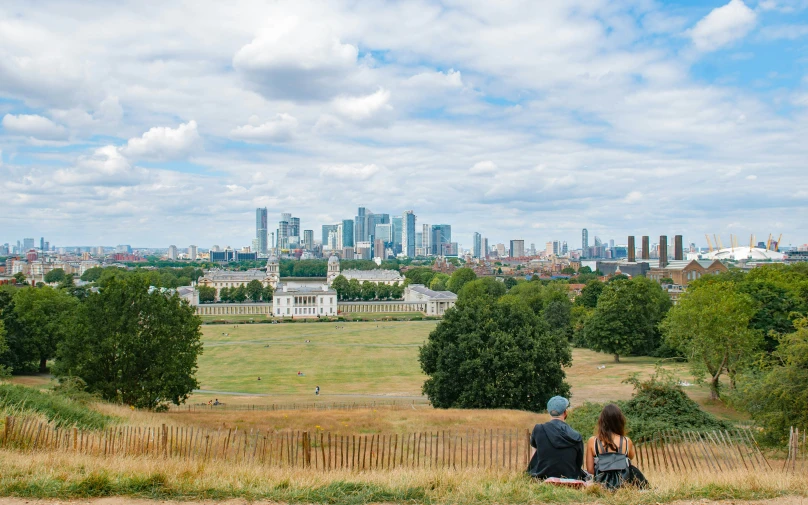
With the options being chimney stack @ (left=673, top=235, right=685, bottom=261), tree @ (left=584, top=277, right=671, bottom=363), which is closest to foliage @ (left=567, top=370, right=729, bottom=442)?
tree @ (left=584, top=277, right=671, bottom=363)

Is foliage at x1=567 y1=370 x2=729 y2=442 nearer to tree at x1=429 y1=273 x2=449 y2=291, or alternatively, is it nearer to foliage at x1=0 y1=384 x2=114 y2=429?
foliage at x1=0 y1=384 x2=114 y2=429

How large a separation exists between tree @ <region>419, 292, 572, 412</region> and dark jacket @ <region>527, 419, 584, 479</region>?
22213mm

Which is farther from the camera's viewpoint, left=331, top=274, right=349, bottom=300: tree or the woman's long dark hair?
left=331, top=274, right=349, bottom=300: tree

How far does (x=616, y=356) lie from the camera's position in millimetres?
56344

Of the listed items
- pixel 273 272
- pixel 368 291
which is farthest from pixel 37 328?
pixel 273 272

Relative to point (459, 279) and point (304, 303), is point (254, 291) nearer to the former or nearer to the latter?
point (304, 303)

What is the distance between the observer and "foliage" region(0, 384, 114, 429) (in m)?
16.1

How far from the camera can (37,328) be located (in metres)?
48.0

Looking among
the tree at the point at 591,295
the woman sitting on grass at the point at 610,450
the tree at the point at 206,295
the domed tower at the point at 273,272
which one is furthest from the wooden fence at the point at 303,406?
the domed tower at the point at 273,272

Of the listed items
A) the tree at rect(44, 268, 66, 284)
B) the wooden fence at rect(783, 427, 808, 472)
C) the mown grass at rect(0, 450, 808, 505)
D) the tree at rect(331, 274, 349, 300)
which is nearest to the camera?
the mown grass at rect(0, 450, 808, 505)

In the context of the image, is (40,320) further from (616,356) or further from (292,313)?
(292,313)

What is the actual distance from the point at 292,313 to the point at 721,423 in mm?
106575

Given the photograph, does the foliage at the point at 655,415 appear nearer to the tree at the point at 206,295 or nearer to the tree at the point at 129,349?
the tree at the point at 129,349

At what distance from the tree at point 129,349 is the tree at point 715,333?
93.4ft
